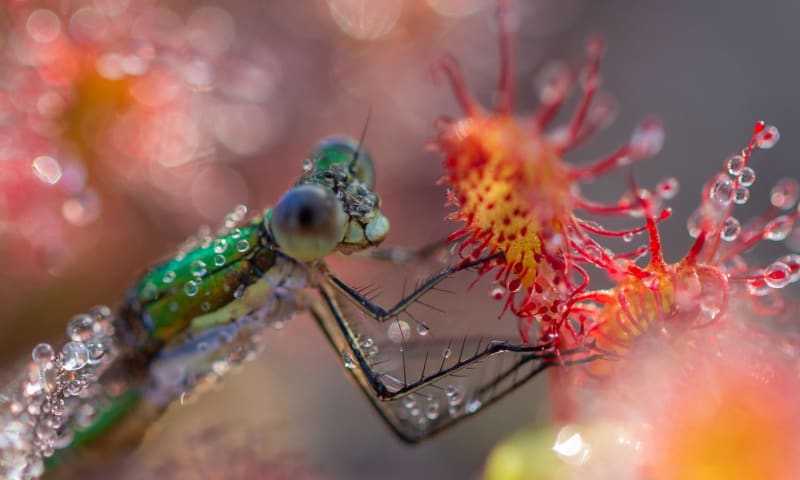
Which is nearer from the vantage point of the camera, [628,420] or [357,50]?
[628,420]

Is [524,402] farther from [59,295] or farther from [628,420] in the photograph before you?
[59,295]

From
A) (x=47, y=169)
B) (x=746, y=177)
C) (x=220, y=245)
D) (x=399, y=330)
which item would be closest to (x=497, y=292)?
(x=399, y=330)

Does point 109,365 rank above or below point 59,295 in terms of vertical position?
below

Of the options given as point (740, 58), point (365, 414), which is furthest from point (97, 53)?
point (740, 58)

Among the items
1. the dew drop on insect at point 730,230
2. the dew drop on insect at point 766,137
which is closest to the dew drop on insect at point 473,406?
the dew drop on insect at point 730,230

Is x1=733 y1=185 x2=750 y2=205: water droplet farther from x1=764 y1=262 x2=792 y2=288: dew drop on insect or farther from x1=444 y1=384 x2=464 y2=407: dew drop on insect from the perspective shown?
x1=444 y1=384 x2=464 y2=407: dew drop on insect

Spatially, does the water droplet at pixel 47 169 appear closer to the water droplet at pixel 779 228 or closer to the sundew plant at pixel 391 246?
the sundew plant at pixel 391 246

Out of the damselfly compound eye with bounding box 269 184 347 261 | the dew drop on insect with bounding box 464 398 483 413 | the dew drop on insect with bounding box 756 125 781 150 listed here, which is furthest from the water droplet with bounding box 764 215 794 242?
the damselfly compound eye with bounding box 269 184 347 261
